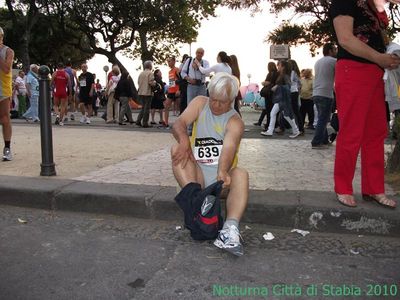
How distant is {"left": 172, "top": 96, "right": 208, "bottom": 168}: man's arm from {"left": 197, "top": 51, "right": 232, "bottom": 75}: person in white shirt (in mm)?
5286

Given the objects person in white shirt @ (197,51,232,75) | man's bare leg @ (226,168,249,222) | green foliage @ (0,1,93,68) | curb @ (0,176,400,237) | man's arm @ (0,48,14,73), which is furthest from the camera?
green foliage @ (0,1,93,68)

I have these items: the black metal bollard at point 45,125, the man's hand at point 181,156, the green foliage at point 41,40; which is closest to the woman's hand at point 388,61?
the man's hand at point 181,156

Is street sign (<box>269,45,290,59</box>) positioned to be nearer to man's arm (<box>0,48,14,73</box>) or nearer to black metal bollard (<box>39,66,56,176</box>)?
man's arm (<box>0,48,14,73</box>)

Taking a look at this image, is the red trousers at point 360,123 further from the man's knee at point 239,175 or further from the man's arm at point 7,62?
the man's arm at point 7,62

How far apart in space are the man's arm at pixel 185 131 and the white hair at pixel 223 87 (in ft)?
0.73

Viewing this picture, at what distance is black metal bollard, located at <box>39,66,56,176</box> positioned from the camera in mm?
4938

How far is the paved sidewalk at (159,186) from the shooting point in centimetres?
371

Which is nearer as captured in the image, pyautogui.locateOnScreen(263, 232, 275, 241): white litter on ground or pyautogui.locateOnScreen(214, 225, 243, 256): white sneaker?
pyautogui.locateOnScreen(214, 225, 243, 256): white sneaker

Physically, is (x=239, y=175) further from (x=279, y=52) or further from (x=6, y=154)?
(x=279, y=52)

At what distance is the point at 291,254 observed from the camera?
3.18 m

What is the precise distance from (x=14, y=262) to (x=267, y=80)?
8333 mm

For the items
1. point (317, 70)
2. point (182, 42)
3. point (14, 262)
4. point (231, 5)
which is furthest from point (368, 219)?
point (182, 42)

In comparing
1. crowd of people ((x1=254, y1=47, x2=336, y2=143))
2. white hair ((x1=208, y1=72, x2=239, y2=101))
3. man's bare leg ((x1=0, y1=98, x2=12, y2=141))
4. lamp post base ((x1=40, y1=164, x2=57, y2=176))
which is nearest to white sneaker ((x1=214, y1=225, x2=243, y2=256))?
white hair ((x1=208, y1=72, x2=239, y2=101))

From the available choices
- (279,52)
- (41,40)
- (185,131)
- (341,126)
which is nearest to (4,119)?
(185,131)
